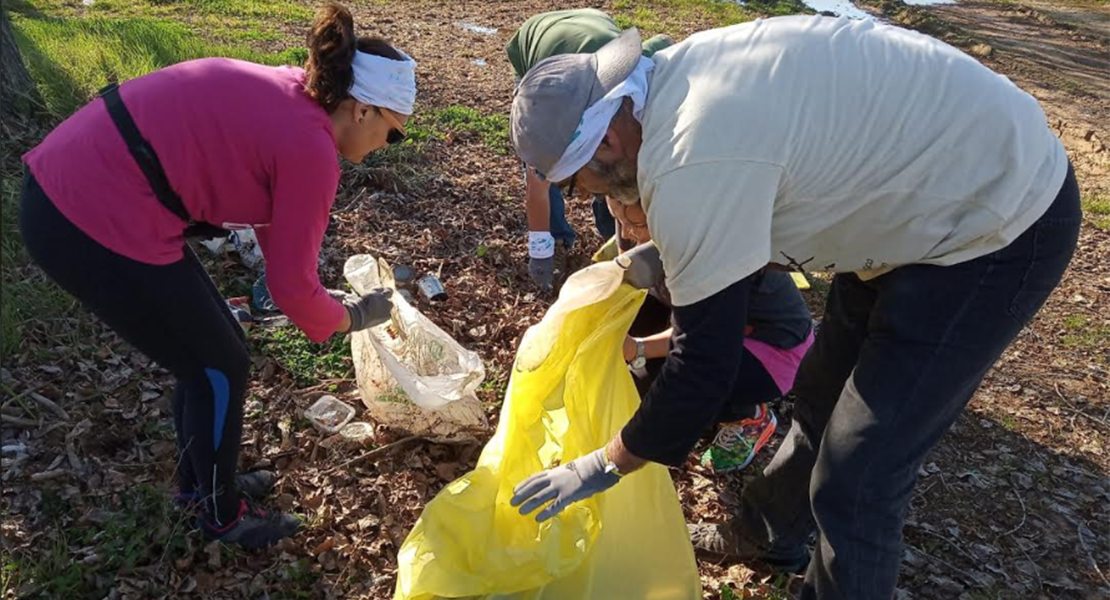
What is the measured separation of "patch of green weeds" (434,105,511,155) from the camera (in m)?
5.20

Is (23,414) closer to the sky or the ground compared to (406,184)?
closer to the sky

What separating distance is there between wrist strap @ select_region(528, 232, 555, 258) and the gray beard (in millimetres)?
2037

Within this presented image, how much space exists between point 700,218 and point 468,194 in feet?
10.7

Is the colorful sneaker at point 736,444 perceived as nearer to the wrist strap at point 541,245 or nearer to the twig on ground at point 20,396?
the wrist strap at point 541,245

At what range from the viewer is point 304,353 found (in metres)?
3.10

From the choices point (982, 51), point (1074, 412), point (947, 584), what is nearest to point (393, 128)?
point (947, 584)

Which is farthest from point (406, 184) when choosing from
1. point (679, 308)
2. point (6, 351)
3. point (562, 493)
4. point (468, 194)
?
point (679, 308)

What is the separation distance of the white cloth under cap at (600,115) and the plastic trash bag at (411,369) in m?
1.24

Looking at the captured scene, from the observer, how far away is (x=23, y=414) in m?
2.63

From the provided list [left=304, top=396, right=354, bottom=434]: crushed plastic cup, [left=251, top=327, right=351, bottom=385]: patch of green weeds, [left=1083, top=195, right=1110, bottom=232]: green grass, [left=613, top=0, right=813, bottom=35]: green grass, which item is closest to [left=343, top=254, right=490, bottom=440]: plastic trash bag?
[left=304, top=396, right=354, bottom=434]: crushed plastic cup

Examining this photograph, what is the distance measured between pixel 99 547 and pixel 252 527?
41cm

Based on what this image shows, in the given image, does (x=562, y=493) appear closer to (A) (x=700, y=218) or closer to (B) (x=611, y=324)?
(B) (x=611, y=324)

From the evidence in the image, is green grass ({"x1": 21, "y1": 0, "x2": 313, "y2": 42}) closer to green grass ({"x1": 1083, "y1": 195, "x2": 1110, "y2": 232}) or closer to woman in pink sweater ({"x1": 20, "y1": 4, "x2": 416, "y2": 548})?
woman in pink sweater ({"x1": 20, "y1": 4, "x2": 416, "y2": 548})

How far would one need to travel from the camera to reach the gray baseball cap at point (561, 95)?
4.85 ft
